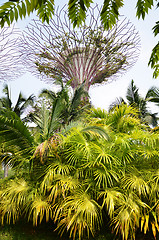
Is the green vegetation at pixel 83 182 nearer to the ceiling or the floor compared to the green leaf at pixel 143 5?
nearer to the floor

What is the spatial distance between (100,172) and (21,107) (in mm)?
8005

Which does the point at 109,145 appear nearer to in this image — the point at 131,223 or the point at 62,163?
the point at 62,163

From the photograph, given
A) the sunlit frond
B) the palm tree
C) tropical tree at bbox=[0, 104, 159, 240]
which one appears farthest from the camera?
the palm tree

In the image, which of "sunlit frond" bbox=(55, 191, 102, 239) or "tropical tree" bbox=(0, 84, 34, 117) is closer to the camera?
"sunlit frond" bbox=(55, 191, 102, 239)

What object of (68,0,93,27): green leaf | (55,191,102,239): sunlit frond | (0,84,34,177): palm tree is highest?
(0,84,34,177): palm tree

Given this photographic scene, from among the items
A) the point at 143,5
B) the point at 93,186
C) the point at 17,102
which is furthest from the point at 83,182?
the point at 17,102

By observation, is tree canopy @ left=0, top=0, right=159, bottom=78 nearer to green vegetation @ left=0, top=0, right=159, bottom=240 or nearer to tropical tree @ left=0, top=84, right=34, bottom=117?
green vegetation @ left=0, top=0, right=159, bottom=240

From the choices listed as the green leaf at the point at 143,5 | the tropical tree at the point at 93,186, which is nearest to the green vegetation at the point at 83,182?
the tropical tree at the point at 93,186

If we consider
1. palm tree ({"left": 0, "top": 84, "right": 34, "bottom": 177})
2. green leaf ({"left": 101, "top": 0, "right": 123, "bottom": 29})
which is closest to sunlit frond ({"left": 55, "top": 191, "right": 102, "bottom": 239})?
green leaf ({"left": 101, "top": 0, "right": 123, "bottom": 29})

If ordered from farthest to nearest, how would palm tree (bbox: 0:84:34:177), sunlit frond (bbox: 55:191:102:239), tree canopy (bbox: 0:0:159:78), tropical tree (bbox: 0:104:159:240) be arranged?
palm tree (bbox: 0:84:34:177) → tropical tree (bbox: 0:104:159:240) → sunlit frond (bbox: 55:191:102:239) → tree canopy (bbox: 0:0:159:78)

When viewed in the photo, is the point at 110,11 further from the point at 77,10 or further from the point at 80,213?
the point at 80,213

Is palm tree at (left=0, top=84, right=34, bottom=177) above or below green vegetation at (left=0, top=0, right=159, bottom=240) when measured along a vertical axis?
above

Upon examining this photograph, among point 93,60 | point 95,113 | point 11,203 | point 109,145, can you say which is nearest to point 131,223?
point 109,145

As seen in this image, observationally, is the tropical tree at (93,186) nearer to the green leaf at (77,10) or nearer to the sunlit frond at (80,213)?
the sunlit frond at (80,213)
